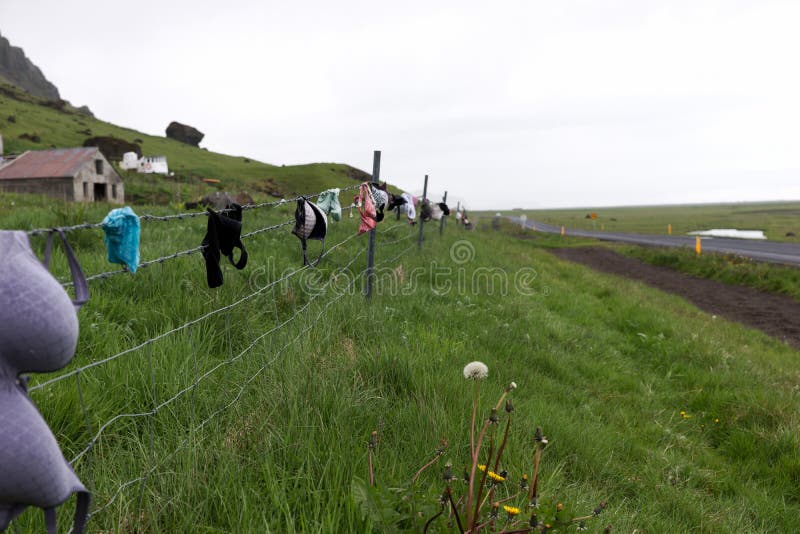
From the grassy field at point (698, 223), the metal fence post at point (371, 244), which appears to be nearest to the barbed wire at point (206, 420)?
the metal fence post at point (371, 244)

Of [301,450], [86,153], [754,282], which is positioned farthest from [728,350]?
[86,153]

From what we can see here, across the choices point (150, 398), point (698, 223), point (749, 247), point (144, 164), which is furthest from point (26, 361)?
point (698, 223)

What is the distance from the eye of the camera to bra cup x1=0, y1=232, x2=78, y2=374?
923mm

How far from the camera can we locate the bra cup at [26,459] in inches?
35.9

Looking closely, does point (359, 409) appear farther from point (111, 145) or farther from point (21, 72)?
point (21, 72)

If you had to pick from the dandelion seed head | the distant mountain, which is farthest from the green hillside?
the distant mountain

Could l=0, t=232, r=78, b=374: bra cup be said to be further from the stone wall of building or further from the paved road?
the stone wall of building

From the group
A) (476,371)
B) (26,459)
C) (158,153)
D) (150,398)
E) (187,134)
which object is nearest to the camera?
(26,459)

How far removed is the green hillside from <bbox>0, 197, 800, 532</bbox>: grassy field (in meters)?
33.3

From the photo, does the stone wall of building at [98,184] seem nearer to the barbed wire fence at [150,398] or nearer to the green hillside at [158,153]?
the green hillside at [158,153]

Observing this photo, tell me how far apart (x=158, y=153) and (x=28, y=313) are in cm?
9962

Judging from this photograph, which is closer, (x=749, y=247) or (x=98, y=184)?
(x=749, y=247)

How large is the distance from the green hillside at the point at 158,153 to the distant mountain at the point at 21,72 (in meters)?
75.6

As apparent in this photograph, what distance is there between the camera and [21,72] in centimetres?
16550
